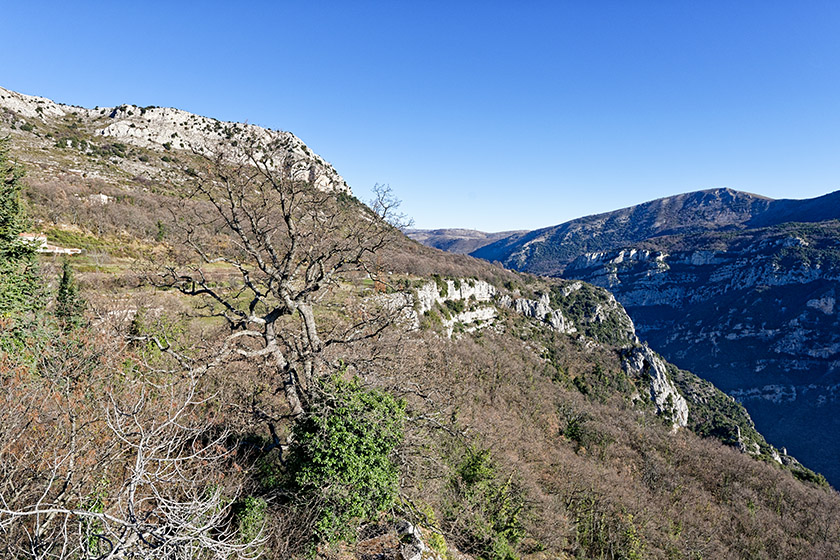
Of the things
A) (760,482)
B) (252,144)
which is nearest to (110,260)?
(252,144)

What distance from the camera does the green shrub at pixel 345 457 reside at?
7.43 m

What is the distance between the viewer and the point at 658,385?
255 feet

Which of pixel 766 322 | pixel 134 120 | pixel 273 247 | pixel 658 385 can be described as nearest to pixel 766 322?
pixel 766 322

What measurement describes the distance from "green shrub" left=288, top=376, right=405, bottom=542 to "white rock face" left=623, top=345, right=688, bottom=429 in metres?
84.4

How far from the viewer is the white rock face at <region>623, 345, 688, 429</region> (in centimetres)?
7575

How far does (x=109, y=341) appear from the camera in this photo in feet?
44.4

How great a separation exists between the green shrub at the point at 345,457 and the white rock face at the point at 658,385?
277 feet

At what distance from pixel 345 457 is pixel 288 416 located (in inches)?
80.6

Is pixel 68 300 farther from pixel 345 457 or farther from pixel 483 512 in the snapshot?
pixel 483 512

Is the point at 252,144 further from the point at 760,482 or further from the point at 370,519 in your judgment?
the point at 760,482

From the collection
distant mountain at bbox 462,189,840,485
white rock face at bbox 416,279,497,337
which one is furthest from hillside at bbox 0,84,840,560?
distant mountain at bbox 462,189,840,485

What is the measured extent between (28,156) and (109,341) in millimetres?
80357

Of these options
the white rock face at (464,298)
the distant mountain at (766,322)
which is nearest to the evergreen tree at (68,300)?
the white rock face at (464,298)

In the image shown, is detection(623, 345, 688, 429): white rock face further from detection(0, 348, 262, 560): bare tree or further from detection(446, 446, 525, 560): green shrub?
detection(0, 348, 262, 560): bare tree
